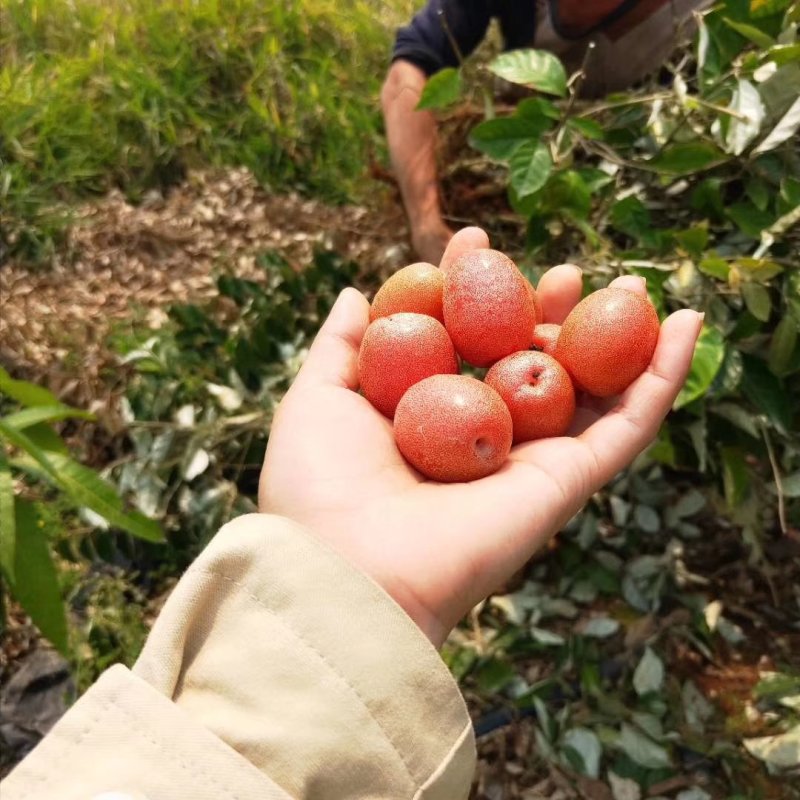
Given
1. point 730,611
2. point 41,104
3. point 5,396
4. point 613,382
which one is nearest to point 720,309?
point 613,382

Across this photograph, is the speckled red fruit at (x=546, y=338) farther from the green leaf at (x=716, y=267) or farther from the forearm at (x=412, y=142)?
the forearm at (x=412, y=142)

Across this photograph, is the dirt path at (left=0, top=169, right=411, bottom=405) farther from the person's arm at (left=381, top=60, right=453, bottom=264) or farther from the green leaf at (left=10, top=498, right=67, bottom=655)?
the green leaf at (left=10, top=498, right=67, bottom=655)

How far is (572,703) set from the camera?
1927 mm

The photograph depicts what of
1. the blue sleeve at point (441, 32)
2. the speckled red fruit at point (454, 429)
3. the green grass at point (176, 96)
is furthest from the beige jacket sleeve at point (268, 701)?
the green grass at point (176, 96)

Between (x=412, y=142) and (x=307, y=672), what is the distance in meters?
2.15

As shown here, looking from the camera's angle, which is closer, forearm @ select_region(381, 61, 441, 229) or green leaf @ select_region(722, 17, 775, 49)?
green leaf @ select_region(722, 17, 775, 49)

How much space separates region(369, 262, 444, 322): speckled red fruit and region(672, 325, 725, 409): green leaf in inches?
20.3

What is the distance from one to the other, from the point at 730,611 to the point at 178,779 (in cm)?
162

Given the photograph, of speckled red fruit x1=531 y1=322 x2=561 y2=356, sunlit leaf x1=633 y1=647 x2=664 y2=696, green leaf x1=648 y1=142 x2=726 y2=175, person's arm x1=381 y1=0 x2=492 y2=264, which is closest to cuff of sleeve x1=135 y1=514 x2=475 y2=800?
speckled red fruit x1=531 y1=322 x2=561 y2=356

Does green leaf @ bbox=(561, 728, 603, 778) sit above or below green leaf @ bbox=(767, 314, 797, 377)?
below

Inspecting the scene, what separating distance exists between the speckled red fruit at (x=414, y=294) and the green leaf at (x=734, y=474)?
0.79 metres

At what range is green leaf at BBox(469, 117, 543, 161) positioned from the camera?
6.11 ft

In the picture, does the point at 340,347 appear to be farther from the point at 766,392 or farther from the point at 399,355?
the point at 766,392

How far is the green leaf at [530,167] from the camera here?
5.90ft
